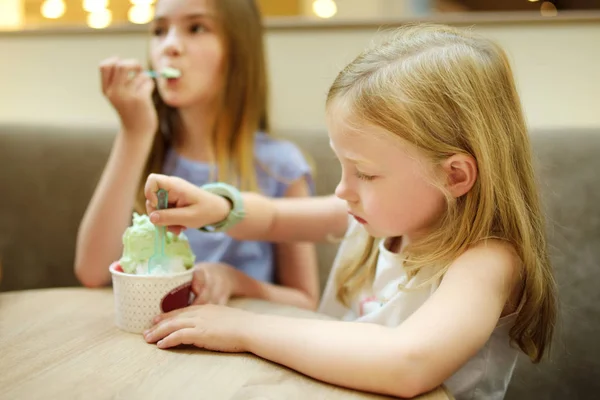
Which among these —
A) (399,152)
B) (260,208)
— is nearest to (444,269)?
(399,152)

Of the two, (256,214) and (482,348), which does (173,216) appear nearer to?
(256,214)

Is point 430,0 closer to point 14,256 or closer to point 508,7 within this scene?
point 508,7

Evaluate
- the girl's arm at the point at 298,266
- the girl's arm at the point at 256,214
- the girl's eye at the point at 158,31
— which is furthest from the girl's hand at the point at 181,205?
the girl's eye at the point at 158,31

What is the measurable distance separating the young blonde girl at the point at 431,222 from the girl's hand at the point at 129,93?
36 cm

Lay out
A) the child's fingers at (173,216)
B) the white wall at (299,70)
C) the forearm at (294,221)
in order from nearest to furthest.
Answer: the child's fingers at (173,216)
the forearm at (294,221)
the white wall at (299,70)

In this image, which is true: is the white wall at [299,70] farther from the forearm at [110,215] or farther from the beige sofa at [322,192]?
the forearm at [110,215]

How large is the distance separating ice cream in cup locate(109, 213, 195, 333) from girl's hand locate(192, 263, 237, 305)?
0.03 metres

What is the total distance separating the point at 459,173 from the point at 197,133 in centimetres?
83

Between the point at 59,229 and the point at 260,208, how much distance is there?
2.86 feet

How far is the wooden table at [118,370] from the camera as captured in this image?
66 centimetres

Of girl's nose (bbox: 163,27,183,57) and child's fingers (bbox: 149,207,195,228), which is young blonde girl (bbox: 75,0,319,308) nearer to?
girl's nose (bbox: 163,27,183,57)

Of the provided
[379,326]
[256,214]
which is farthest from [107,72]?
[379,326]

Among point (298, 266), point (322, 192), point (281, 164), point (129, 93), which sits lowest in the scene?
point (298, 266)

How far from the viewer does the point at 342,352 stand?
0.70 meters
